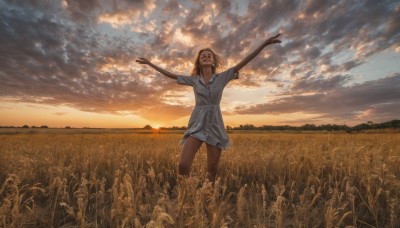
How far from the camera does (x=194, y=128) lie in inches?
173

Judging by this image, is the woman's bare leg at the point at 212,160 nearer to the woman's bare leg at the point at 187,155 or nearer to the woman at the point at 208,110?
the woman at the point at 208,110

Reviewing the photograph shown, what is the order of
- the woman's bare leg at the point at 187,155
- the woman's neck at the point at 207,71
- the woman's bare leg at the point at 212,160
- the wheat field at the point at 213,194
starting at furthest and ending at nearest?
the woman's neck at the point at 207,71 < the woman's bare leg at the point at 212,160 < the woman's bare leg at the point at 187,155 < the wheat field at the point at 213,194

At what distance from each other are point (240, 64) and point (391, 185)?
270 cm

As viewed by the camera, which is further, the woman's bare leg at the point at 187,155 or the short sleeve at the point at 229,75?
the short sleeve at the point at 229,75

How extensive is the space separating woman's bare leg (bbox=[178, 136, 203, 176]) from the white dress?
94 mm

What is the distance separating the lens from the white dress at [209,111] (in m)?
4.38

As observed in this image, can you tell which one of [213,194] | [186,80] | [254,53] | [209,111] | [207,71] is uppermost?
[254,53]

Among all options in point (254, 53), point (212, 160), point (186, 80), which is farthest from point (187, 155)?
point (254, 53)

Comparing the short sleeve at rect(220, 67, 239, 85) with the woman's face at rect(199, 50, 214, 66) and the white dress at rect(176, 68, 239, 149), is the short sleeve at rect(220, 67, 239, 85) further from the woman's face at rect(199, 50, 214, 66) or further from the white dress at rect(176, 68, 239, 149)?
the woman's face at rect(199, 50, 214, 66)

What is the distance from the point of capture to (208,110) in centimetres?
453

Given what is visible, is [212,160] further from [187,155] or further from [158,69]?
[158,69]

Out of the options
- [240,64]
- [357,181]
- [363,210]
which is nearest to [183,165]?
[240,64]

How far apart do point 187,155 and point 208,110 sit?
824mm

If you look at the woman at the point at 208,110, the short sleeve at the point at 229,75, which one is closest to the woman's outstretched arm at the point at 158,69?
the woman at the point at 208,110
